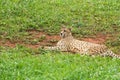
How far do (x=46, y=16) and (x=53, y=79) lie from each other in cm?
651

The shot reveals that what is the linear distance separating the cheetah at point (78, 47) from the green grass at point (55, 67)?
47cm

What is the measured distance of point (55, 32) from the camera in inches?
542

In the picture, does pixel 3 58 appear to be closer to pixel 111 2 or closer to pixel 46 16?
pixel 46 16

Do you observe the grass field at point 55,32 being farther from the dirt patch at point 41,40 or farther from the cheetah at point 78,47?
the cheetah at point 78,47

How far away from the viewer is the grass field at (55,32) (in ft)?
30.1

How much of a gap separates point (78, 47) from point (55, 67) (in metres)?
2.26

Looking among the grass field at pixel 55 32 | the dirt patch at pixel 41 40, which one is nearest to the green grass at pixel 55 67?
the grass field at pixel 55 32

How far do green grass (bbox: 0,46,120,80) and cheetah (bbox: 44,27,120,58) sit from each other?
47 cm

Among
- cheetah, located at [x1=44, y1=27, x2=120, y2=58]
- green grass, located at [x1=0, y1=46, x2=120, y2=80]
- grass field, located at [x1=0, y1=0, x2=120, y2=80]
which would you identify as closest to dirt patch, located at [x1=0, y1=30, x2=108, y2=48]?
grass field, located at [x1=0, y1=0, x2=120, y2=80]

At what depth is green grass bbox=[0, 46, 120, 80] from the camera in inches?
351

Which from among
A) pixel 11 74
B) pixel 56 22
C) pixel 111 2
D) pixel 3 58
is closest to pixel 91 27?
pixel 56 22

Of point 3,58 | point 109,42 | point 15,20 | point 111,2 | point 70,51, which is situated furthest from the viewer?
point 111,2

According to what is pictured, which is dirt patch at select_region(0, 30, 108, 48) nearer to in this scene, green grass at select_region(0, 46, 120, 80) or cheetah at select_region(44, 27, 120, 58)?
cheetah at select_region(44, 27, 120, 58)

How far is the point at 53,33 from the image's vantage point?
44.9 ft
